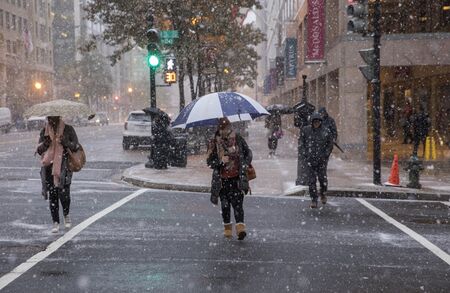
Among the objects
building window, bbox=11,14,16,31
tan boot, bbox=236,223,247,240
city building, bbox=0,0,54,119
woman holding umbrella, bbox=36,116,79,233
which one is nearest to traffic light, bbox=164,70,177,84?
woman holding umbrella, bbox=36,116,79,233

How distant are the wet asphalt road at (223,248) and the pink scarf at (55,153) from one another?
0.88 metres

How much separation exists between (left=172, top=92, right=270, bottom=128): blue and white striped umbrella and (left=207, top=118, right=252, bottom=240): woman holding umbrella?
0.49 feet

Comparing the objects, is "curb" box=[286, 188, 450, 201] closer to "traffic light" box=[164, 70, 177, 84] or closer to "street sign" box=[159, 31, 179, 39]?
"traffic light" box=[164, 70, 177, 84]

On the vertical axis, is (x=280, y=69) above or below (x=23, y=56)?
below

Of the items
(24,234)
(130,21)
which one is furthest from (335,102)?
(24,234)

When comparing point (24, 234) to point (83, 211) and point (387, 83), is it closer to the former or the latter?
point (83, 211)

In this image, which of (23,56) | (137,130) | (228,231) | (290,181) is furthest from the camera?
(23,56)

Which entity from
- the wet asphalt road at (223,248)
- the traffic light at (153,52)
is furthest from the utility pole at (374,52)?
the traffic light at (153,52)

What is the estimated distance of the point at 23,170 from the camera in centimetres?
1886

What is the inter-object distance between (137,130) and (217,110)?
2037 centimetres

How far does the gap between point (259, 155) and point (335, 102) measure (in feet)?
19.0

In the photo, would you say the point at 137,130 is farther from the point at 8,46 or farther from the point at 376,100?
the point at 8,46

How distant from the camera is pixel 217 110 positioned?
8.24 meters

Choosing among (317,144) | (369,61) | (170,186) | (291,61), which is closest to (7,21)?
(291,61)
